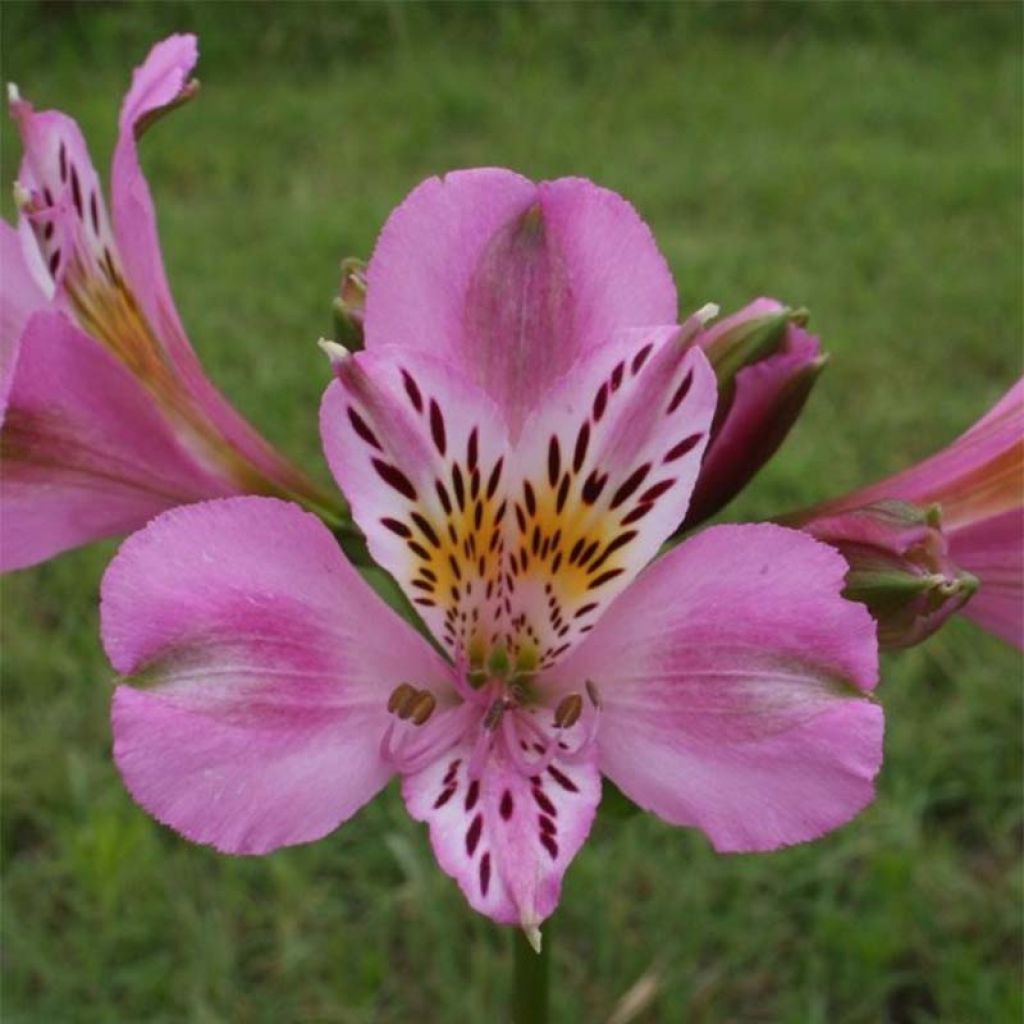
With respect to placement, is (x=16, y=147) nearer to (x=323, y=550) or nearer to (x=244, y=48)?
(x=244, y=48)

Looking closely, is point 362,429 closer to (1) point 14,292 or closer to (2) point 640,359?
(2) point 640,359

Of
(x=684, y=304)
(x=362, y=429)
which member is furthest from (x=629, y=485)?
(x=684, y=304)

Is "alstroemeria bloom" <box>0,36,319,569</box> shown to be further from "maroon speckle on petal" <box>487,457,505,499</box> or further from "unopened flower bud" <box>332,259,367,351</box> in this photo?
"maroon speckle on petal" <box>487,457,505,499</box>

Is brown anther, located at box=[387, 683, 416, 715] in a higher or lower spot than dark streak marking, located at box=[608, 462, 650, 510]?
lower

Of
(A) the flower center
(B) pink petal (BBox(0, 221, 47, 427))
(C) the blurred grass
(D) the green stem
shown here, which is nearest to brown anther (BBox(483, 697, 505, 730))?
(A) the flower center

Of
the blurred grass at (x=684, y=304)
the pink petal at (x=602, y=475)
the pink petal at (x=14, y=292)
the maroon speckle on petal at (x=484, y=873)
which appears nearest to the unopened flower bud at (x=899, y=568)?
the pink petal at (x=602, y=475)

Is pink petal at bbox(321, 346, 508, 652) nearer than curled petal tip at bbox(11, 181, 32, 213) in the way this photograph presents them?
Yes
